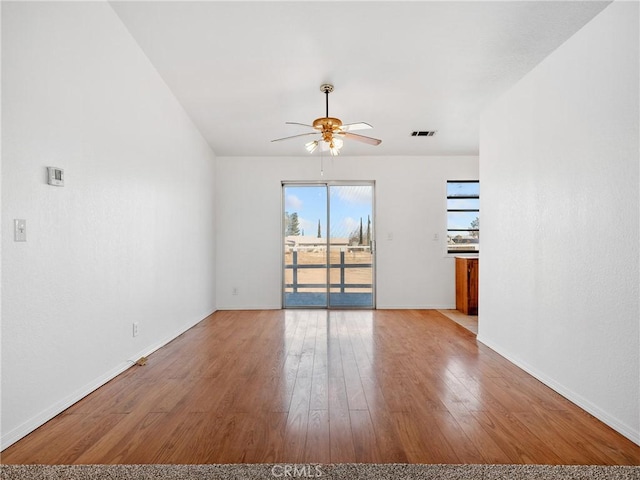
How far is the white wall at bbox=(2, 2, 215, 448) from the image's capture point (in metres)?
1.95

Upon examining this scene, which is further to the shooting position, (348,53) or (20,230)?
(348,53)

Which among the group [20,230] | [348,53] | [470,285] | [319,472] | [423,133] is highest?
[348,53]

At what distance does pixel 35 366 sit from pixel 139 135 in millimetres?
2086

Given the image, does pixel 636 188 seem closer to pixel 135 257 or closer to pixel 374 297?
pixel 135 257

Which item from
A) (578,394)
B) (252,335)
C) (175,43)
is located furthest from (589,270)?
(175,43)

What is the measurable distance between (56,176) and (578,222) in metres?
3.31

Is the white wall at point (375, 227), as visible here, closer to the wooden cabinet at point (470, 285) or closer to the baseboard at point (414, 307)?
the baseboard at point (414, 307)

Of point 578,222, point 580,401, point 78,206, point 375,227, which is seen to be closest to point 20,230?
point 78,206

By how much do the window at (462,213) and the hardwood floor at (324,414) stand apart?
2.85 meters

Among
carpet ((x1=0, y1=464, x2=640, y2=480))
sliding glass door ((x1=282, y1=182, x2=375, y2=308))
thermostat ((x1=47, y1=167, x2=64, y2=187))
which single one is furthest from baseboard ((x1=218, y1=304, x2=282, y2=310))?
carpet ((x1=0, y1=464, x2=640, y2=480))

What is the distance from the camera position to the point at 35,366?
6.74ft

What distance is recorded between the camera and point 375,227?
6.06 meters

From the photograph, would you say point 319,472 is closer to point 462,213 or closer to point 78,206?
point 78,206

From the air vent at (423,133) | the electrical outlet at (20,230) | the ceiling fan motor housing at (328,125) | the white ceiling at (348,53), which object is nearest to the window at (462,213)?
the air vent at (423,133)
